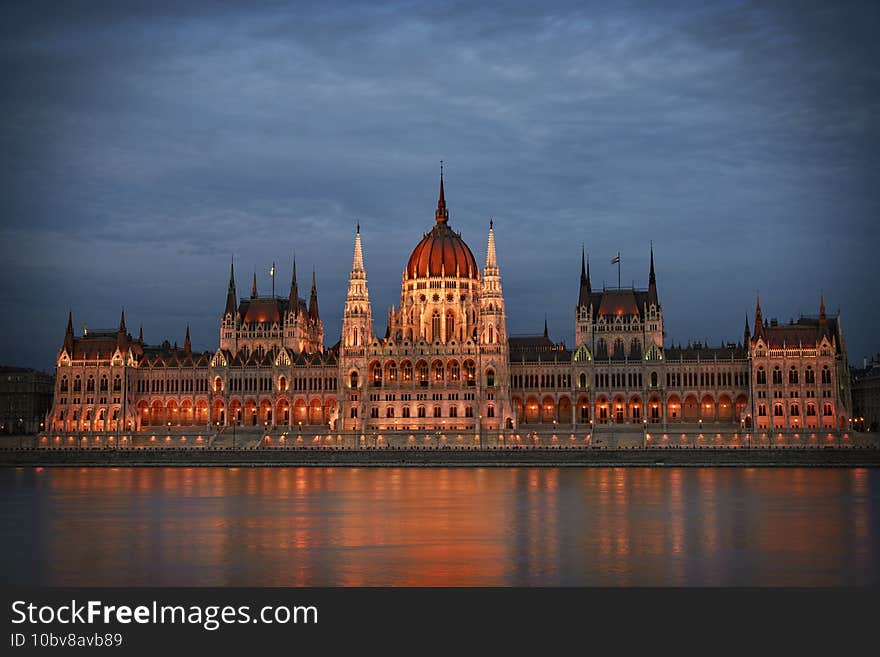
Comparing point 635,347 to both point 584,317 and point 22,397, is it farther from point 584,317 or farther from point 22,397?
point 22,397

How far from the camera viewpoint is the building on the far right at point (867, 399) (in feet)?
404

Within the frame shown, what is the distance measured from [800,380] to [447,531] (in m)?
74.5

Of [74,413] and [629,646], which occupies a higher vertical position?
[74,413]

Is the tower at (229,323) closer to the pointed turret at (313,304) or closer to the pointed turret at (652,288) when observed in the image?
Result: the pointed turret at (313,304)

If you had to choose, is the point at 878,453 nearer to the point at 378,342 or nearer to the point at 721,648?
the point at 378,342

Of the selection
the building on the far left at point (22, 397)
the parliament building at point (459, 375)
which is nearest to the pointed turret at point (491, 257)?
the parliament building at point (459, 375)

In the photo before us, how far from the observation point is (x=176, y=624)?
30.7 m

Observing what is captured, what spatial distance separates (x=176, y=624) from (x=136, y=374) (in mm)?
106708

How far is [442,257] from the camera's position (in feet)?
440

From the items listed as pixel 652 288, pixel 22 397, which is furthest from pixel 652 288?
pixel 22 397

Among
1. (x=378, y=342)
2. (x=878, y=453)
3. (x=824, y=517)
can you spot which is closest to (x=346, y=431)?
(x=378, y=342)

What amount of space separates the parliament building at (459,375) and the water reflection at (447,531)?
3542 centimetres

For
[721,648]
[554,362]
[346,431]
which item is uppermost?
[554,362]

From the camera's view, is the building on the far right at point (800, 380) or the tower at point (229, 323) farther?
the tower at point (229, 323)
